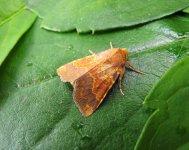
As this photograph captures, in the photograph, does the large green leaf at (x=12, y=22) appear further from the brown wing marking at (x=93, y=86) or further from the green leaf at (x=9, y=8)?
the brown wing marking at (x=93, y=86)

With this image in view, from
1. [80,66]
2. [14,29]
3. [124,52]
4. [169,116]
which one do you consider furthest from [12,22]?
[169,116]

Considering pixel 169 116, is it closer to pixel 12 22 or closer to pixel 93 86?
pixel 93 86

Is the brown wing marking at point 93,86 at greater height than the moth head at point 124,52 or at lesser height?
lesser

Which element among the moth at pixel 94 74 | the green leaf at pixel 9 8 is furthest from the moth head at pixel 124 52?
the green leaf at pixel 9 8

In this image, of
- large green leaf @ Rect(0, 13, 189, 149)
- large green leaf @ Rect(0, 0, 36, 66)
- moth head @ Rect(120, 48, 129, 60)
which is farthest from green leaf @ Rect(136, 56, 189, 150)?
large green leaf @ Rect(0, 0, 36, 66)

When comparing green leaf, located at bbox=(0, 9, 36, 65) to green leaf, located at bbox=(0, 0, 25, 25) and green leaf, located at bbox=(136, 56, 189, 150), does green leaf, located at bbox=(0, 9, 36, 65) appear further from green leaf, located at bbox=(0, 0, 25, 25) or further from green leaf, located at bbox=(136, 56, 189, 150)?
green leaf, located at bbox=(136, 56, 189, 150)

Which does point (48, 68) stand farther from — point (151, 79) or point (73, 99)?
point (151, 79)

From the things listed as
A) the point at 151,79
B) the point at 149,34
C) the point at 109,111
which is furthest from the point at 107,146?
the point at 149,34

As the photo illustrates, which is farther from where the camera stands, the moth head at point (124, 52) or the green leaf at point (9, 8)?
the green leaf at point (9, 8)
